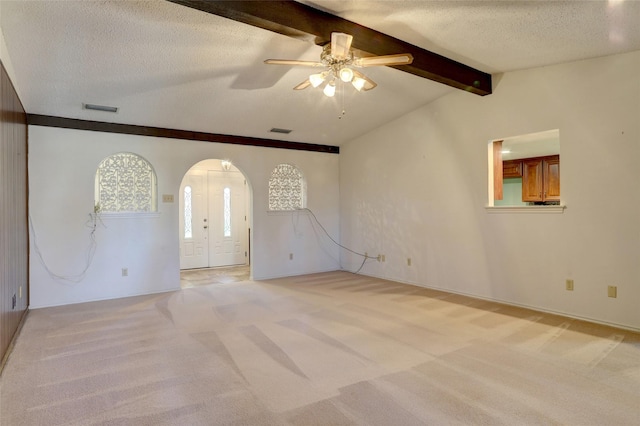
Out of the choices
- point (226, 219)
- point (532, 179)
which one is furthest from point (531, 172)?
point (226, 219)

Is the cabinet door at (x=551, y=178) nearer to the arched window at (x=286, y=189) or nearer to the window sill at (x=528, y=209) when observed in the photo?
the window sill at (x=528, y=209)

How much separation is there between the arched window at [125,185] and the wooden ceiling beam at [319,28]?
3.40 meters

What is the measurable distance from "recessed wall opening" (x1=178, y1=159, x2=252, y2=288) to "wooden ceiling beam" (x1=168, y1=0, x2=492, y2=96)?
168 inches

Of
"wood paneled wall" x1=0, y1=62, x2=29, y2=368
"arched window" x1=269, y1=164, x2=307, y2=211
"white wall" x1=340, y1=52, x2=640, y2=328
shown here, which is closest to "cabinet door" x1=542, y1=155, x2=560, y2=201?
"white wall" x1=340, y1=52, x2=640, y2=328

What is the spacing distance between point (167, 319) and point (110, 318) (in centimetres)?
68

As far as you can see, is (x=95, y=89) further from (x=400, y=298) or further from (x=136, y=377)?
(x=400, y=298)

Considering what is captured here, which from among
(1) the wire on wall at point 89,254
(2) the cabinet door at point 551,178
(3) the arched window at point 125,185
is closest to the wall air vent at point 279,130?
(3) the arched window at point 125,185

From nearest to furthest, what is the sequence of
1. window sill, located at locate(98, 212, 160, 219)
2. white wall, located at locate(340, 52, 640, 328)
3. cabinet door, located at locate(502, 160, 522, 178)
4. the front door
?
1. white wall, located at locate(340, 52, 640, 328)
2. window sill, located at locate(98, 212, 160, 219)
3. cabinet door, located at locate(502, 160, 522, 178)
4. the front door

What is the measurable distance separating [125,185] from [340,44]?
3.98 meters

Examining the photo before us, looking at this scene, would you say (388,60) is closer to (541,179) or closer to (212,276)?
(212,276)

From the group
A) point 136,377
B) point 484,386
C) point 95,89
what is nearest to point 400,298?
point 484,386

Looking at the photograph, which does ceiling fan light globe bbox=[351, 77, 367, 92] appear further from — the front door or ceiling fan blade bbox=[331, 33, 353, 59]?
the front door

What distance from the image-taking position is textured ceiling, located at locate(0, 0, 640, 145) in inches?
105

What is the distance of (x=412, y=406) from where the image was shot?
2.14m
